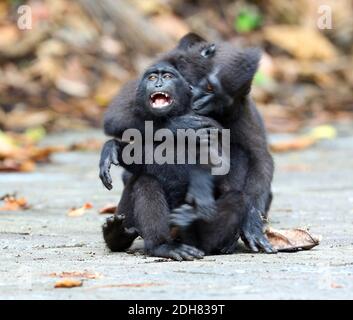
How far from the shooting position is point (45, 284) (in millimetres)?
4695

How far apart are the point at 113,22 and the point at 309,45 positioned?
413 centimetres

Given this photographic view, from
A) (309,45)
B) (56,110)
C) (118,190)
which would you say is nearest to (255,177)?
(118,190)

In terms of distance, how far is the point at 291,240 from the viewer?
19.4ft

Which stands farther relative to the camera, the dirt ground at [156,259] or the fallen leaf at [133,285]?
the fallen leaf at [133,285]

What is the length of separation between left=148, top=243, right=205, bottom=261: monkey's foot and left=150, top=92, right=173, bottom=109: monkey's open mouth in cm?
94

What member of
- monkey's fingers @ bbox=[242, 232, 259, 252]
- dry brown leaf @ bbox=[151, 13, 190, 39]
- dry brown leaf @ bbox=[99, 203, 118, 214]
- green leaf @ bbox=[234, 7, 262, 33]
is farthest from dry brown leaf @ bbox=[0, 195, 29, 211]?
green leaf @ bbox=[234, 7, 262, 33]

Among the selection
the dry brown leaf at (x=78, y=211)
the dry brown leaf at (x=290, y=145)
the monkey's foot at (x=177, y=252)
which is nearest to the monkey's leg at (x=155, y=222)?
the monkey's foot at (x=177, y=252)

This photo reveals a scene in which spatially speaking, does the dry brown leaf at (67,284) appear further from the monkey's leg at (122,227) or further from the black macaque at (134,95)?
the black macaque at (134,95)

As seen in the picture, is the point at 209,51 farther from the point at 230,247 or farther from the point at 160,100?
the point at 230,247

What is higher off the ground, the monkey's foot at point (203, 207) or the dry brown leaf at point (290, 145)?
the monkey's foot at point (203, 207)

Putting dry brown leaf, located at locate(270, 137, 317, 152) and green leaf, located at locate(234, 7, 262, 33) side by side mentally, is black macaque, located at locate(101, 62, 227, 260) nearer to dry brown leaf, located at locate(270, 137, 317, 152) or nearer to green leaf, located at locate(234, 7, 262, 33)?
dry brown leaf, located at locate(270, 137, 317, 152)

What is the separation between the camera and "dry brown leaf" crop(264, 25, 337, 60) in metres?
18.2

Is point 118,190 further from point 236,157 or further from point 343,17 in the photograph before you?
point 343,17

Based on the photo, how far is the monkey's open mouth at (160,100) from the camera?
5969 mm
